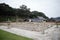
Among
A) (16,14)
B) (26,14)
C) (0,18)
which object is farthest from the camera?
(26,14)

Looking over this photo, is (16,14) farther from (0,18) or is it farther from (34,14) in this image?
(34,14)

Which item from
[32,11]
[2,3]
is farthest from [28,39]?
[2,3]

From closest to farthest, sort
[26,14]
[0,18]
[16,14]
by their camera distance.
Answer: [0,18], [16,14], [26,14]

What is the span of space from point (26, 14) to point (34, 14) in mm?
297

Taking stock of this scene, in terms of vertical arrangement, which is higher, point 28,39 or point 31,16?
point 31,16

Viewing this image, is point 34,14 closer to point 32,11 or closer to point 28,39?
point 32,11

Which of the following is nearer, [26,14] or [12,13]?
[12,13]

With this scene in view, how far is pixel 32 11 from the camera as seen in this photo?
12.2 ft

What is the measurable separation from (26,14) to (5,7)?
80cm

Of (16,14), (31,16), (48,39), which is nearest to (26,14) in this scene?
(31,16)

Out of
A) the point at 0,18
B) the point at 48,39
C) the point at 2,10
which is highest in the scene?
the point at 2,10

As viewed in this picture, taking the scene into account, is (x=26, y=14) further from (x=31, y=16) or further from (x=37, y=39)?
(x=37, y=39)

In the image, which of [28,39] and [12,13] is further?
[28,39]

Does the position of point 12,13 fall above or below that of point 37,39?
above
